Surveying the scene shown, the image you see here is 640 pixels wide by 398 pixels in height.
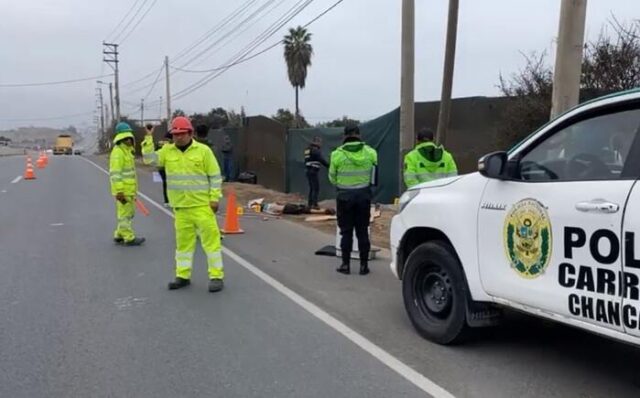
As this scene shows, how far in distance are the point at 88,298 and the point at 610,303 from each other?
5.04 metres

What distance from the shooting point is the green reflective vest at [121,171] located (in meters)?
9.90

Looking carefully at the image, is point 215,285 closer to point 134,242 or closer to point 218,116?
point 134,242

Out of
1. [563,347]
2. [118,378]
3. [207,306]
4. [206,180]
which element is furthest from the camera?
[206,180]

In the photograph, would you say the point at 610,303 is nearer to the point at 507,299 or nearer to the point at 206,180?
the point at 507,299

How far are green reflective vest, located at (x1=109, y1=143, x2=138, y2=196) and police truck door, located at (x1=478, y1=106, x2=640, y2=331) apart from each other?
6700 mm

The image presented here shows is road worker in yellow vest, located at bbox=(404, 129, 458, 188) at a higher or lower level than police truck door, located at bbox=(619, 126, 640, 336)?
higher

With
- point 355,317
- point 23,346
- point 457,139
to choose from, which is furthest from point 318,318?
point 457,139

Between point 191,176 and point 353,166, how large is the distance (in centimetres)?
198

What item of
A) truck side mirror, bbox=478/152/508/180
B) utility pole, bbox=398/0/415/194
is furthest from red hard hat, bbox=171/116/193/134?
utility pole, bbox=398/0/415/194

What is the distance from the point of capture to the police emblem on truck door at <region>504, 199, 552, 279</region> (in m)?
4.16

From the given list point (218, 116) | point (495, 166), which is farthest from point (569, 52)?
point (218, 116)

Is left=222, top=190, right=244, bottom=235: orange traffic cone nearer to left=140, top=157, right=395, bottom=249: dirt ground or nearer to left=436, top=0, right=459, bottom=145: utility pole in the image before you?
left=140, top=157, right=395, bottom=249: dirt ground

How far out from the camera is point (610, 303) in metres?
3.74

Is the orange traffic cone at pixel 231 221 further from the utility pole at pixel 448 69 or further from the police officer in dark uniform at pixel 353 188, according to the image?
the utility pole at pixel 448 69
